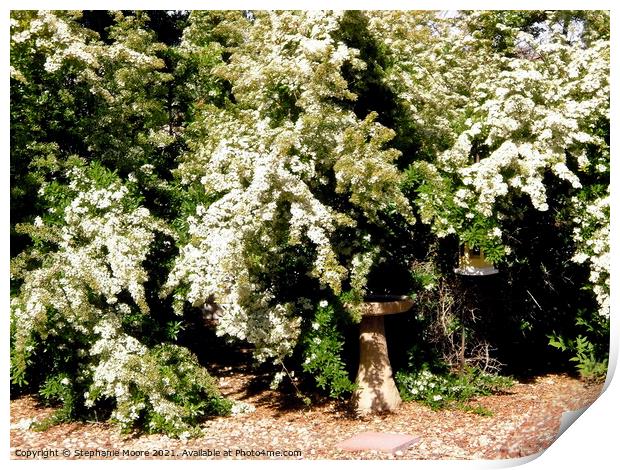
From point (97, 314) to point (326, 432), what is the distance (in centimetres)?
234

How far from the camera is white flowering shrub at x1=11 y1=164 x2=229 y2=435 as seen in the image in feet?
17.9

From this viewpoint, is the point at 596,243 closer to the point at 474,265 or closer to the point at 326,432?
the point at 474,265

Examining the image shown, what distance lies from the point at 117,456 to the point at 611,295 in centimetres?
451

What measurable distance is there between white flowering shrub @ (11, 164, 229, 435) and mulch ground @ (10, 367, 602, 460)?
0.72 feet

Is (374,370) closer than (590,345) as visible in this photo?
No

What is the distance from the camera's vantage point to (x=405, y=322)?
6723mm

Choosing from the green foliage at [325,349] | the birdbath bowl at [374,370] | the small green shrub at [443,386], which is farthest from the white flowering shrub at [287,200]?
the small green shrub at [443,386]

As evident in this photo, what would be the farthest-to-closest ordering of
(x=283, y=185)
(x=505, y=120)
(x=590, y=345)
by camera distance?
(x=590, y=345)
(x=505, y=120)
(x=283, y=185)

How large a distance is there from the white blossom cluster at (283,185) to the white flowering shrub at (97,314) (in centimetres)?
55

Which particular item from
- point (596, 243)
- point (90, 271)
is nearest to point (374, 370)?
point (596, 243)

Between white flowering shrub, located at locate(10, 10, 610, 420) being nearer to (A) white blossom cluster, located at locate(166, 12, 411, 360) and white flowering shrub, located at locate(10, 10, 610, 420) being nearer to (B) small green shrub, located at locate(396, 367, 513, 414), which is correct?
(A) white blossom cluster, located at locate(166, 12, 411, 360)

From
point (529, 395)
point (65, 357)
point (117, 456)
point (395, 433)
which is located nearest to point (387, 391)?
point (395, 433)

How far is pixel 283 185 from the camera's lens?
5320mm

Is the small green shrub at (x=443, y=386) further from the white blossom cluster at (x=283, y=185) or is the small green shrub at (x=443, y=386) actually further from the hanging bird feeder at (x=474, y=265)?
the white blossom cluster at (x=283, y=185)
